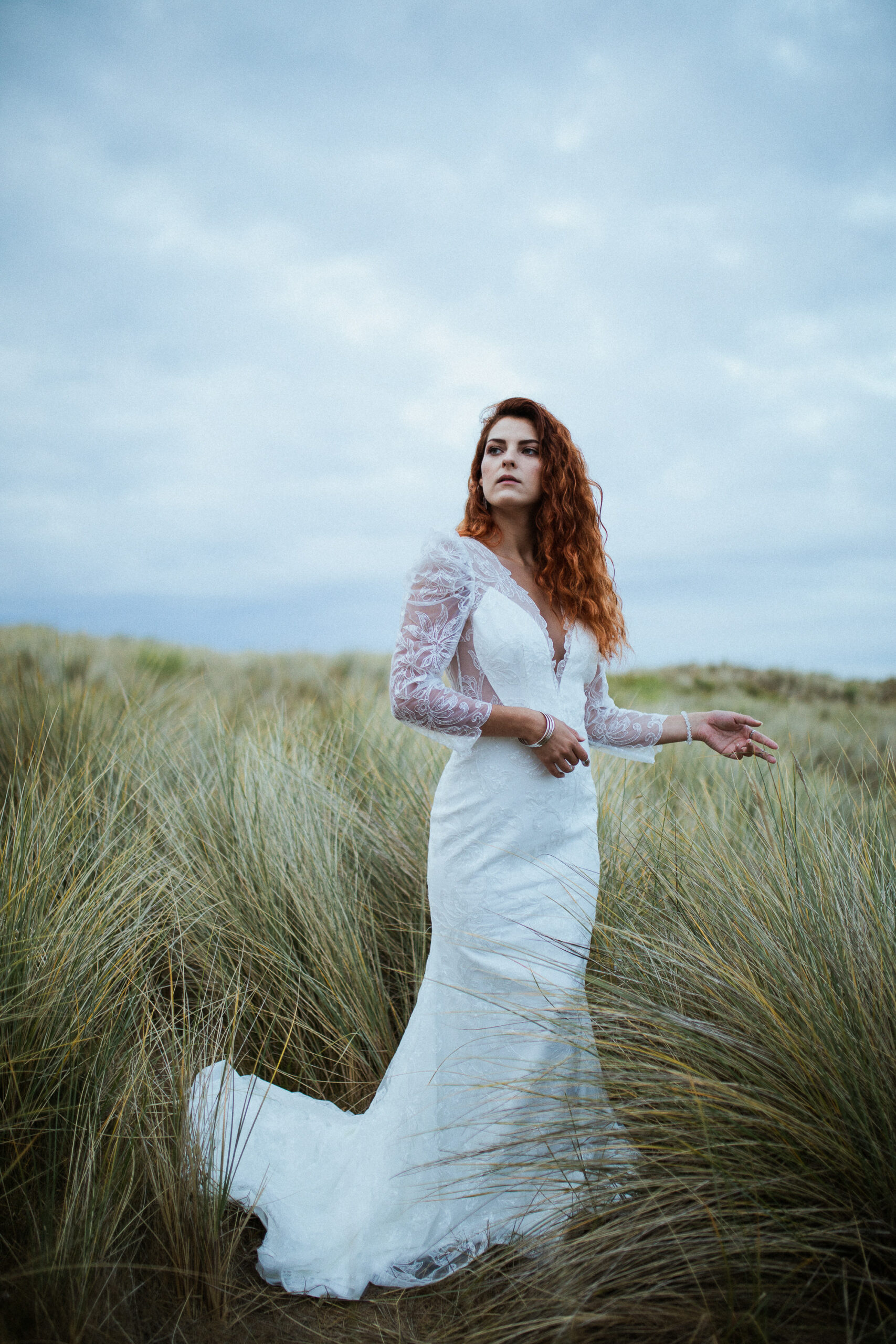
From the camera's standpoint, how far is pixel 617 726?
294cm

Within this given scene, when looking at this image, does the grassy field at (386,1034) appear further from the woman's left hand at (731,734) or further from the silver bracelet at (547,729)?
the silver bracelet at (547,729)

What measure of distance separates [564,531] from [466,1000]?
4.87 feet

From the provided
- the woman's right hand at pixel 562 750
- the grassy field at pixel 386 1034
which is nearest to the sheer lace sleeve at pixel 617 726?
the grassy field at pixel 386 1034

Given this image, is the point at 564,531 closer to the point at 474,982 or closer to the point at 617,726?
the point at 617,726

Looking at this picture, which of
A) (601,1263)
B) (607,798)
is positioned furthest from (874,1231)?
(607,798)

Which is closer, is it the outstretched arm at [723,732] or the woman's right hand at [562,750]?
the woman's right hand at [562,750]

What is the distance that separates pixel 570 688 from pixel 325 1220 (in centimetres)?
169

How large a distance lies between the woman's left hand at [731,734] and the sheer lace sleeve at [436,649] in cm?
97

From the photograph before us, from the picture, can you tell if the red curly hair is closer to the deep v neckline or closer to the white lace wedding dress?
the deep v neckline

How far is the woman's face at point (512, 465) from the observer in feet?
8.75

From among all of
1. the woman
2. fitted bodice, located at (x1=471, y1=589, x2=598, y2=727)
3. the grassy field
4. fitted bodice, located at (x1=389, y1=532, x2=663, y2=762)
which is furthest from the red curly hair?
the grassy field

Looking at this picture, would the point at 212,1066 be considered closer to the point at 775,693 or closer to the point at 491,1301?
the point at 491,1301

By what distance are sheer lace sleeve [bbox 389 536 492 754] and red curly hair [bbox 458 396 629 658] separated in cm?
37

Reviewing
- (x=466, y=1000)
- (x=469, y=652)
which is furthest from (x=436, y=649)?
(x=466, y=1000)
